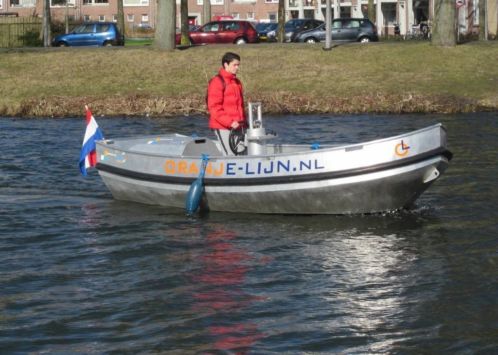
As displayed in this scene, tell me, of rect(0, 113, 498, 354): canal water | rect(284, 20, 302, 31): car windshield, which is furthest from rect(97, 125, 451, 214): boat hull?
rect(284, 20, 302, 31): car windshield

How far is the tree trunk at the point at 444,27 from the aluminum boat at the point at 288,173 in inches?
891

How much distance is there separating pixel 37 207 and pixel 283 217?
4.01m

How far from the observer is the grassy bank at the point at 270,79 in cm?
3228

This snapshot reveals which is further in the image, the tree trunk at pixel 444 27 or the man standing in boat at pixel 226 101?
the tree trunk at pixel 444 27

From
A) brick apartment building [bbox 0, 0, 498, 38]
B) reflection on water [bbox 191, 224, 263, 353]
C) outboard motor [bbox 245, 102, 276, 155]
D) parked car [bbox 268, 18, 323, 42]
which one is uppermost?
brick apartment building [bbox 0, 0, 498, 38]

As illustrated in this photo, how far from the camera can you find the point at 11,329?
426 inches

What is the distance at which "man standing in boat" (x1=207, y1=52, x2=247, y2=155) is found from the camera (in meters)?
16.2

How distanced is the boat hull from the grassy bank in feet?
50.9

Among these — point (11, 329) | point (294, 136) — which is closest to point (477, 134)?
point (294, 136)

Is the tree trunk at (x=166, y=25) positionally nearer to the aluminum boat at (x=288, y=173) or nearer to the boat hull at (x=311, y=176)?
the aluminum boat at (x=288, y=173)

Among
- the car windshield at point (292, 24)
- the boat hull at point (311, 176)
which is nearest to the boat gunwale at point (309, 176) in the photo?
the boat hull at point (311, 176)

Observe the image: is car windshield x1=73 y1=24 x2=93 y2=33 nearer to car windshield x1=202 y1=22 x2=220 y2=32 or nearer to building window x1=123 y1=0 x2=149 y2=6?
car windshield x1=202 y1=22 x2=220 y2=32

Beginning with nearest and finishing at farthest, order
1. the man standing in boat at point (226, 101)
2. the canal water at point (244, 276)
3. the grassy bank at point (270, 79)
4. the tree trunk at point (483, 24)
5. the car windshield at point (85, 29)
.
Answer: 1. the canal water at point (244, 276)
2. the man standing in boat at point (226, 101)
3. the grassy bank at point (270, 79)
4. the tree trunk at point (483, 24)
5. the car windshield at point (85, 29)

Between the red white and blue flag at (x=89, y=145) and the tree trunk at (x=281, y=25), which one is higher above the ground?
the tree trunk at (x=281, y=25)
